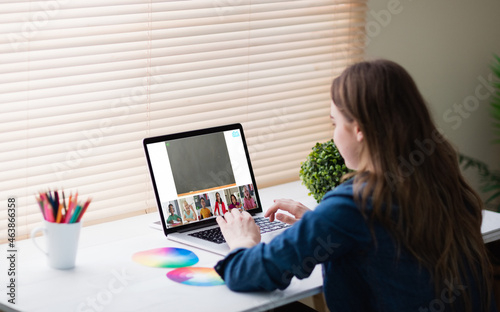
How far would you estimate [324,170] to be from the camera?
6.01 feet

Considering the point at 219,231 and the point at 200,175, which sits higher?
the point at 200,175

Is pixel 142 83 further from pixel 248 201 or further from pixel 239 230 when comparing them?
pixel 239 230

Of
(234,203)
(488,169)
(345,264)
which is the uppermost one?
(234,203)

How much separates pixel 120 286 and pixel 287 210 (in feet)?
1.74

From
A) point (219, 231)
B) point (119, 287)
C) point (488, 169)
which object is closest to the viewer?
point (119, 287)

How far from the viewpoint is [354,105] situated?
49.1 inches

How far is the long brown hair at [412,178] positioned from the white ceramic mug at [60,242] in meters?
0.68

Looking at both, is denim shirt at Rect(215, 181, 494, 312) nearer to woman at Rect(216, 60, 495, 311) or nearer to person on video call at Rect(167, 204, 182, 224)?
woman at Rect(216, 60, 495, 311)

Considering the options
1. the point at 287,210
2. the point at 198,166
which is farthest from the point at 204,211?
the point at 287,210

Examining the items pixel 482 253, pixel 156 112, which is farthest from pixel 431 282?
pixel 156 112

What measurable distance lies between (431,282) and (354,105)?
0.38 meters

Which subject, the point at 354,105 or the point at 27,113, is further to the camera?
the point at 27,113

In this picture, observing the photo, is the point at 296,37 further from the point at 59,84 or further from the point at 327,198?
the point at 327,198

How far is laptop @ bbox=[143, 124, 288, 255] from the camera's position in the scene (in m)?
1.67
